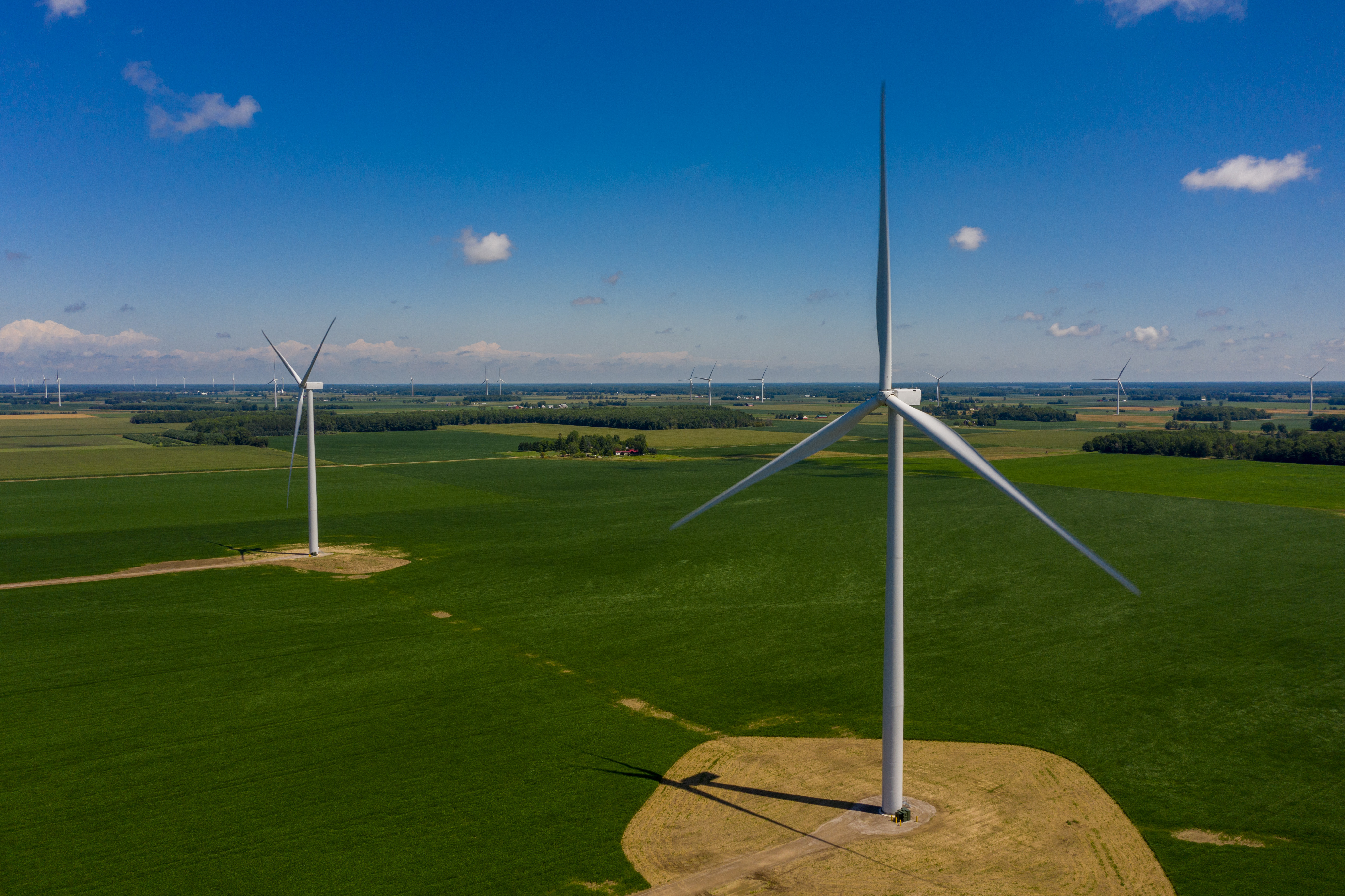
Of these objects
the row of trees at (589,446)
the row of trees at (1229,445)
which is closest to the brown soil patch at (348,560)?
the row of trees at (589,446)

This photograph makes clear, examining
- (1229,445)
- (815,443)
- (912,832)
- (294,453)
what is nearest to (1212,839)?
(912,832)

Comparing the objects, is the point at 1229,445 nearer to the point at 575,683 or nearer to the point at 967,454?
the point at 575,683

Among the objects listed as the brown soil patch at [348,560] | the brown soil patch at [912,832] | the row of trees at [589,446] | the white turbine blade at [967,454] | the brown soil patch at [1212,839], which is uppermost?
the white turbine blade at [967,454]

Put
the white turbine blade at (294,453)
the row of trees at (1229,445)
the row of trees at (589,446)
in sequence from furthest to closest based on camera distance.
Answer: the row of trees at (589,446)
the row of trees at (1229,445)
the white turbine blade at (294,453)

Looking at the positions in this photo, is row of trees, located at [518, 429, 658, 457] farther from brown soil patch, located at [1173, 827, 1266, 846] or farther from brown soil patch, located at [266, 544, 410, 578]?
brown soil patch, located at [1173, 827, 1266, 846]

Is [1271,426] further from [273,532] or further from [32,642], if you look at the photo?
[32,642]

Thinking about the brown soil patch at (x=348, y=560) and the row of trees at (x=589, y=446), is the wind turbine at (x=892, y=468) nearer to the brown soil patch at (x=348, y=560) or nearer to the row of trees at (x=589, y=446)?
the brown soil patch at (x=348, y=560)
